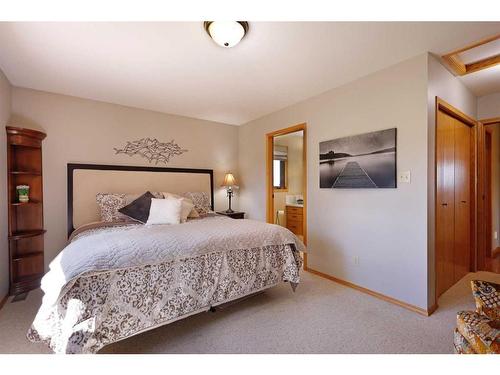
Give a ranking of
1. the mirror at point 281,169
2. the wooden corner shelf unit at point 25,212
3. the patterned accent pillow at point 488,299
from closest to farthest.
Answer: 1. the patterned accent pillow at point 488,299
2. the wooden corner shelf unit at point 25,212
3. the mirror at point 281,169

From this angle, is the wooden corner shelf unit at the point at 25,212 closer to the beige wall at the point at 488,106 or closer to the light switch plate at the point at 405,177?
the light switch plate at the point at 405,177

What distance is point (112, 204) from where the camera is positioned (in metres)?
3.07

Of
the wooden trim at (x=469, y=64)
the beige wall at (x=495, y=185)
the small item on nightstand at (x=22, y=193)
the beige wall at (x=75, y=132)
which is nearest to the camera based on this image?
the wooden trim at (x=469, y=64)

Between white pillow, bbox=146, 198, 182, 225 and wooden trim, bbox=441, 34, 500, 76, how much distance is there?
124 inches

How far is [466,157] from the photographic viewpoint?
10.0ft

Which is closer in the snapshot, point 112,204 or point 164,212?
point 164,212

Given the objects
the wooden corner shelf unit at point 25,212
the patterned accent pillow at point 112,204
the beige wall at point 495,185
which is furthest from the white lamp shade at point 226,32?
the beige wall at point 495,185

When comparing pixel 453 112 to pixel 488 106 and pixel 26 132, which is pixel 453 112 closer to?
pixel 488 106

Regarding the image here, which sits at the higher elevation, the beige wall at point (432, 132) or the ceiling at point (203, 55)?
the ceiling at point (203, 55)

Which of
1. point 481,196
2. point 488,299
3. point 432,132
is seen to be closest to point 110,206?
point 488,299

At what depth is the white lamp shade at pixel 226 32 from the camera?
170cm

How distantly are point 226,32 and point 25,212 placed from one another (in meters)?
3.13

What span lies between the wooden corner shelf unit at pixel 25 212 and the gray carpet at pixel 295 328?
1.18 feet
